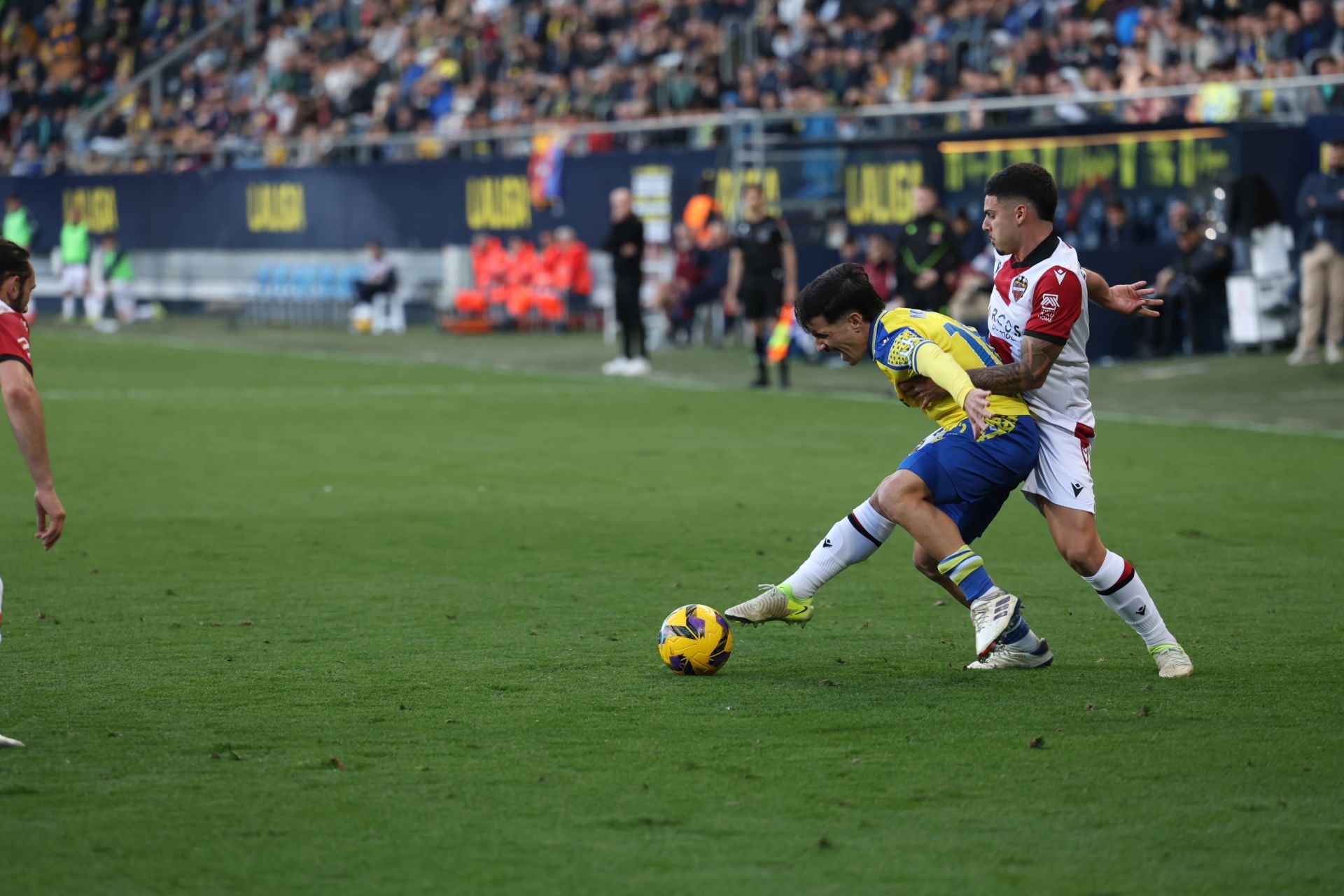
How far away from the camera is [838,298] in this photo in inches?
264

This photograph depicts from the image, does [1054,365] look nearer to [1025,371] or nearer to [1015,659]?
[1025,371]

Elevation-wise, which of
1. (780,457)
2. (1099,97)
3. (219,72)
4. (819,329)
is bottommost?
(780,457)

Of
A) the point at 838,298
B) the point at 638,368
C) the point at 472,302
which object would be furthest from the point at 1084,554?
the point at 472,302

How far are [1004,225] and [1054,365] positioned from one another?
0.55 metres

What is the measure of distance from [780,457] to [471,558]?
5.02 m

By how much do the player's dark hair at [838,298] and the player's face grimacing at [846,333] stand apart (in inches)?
0.7

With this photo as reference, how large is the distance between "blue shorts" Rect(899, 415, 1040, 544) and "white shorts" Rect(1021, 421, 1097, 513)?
0.14ft

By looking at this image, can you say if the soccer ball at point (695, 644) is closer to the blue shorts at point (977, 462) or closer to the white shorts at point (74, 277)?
the blue shorts at point (977, 462)

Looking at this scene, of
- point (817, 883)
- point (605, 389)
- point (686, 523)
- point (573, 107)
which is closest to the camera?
point (817, 883)

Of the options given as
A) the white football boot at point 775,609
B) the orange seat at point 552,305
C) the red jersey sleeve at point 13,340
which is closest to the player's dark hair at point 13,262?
the red jersey sleeve at point 13,340

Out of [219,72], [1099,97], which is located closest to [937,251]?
[1099,97]

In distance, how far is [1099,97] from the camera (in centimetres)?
2139

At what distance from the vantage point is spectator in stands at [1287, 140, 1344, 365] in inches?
760

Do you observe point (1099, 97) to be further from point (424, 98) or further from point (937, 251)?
point (424, 98)
